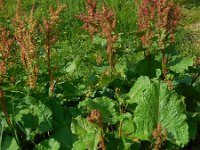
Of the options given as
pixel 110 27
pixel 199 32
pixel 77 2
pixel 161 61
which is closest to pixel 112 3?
pixel 77 2

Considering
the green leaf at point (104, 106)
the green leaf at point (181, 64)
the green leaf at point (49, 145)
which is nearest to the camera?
the green leaf at point (49, 145)

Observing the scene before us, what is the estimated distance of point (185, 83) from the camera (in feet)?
11.3

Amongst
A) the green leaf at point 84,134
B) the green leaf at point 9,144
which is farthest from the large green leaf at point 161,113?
the green leaf at point 9,144

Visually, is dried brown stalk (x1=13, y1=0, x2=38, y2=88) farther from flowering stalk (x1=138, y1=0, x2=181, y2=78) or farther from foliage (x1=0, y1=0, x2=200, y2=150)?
flowering stalk (x1=138, y1=0, x2=181, y2=78)

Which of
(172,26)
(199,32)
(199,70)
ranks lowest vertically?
(199,32)

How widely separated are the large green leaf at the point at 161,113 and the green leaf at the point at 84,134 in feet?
0.92

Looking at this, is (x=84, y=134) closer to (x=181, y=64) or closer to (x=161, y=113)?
(x=161, y=113)

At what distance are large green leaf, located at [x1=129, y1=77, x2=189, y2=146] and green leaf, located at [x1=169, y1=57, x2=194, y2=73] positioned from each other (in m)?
0.55

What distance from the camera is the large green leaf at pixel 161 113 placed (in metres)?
2.77

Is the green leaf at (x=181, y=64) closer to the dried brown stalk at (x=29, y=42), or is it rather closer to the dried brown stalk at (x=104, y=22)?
the dried brown stalk at (x=104, y=22)

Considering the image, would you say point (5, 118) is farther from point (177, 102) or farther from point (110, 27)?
point (177, 102)

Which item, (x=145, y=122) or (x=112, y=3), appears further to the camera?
(x=112, y=3)

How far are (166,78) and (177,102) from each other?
39 centimetres

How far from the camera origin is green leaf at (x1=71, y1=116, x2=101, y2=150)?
8.17ft
